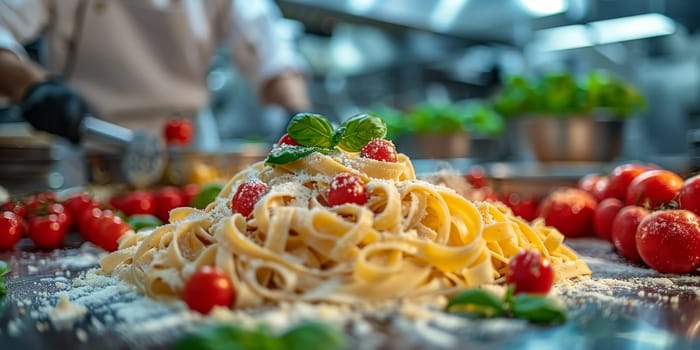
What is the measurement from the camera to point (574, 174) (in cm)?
389

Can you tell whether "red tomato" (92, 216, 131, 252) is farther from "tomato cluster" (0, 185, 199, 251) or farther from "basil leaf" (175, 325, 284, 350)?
"basil leaf" (175, 325, 284, 350)

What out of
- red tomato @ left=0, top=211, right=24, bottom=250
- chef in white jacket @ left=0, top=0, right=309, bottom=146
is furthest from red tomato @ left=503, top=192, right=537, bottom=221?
chef in white jacket @ left=0, top=0, right=309, bottom=146

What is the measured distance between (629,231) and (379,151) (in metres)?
0.94

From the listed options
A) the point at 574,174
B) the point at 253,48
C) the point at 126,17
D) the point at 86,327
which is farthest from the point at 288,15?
the point at 86,327

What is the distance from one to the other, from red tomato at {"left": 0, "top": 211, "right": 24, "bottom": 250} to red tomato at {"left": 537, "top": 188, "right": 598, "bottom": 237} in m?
2.20

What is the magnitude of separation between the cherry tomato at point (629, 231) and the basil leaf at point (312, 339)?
1.42 m

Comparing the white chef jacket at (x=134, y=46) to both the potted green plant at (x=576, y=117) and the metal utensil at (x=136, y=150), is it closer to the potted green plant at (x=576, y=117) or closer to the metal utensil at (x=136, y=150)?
the metal utensil at (x=136, y=150)

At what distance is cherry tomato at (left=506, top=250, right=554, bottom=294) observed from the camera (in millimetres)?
1525

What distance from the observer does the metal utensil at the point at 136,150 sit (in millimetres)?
3787

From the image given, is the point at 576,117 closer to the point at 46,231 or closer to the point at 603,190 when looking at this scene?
the point at 603,190

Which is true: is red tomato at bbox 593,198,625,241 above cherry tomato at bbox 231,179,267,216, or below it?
below

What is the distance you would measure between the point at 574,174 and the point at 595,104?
2.63ft

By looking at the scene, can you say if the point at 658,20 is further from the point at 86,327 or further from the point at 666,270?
the point at 86,327

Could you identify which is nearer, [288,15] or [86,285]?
[86,285]
